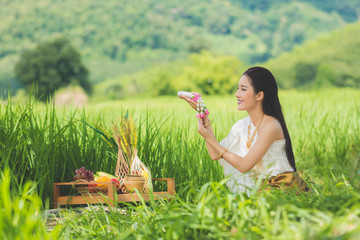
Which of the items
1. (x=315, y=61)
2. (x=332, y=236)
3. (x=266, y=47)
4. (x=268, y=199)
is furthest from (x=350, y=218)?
(x=266, y=47)

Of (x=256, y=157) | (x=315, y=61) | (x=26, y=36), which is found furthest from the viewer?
(x=26, y=36)

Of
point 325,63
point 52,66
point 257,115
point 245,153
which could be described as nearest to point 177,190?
point 245,153

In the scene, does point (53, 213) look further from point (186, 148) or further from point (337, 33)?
point (337, 33)

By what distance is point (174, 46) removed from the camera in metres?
62.1

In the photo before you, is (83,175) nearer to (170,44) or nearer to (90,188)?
(90,188)

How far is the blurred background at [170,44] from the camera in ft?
134

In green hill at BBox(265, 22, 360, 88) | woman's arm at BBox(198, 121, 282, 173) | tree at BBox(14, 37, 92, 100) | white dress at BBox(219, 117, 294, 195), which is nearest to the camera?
woman's arm at BBox(198, 121, 282, 173)

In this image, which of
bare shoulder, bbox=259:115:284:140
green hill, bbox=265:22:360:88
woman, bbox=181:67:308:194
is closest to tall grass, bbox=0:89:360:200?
woman, bbox=181:67:308:194

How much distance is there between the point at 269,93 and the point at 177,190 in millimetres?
1405

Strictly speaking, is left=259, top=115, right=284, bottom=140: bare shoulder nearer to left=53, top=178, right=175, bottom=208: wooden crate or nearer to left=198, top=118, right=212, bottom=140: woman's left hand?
left=198, top=118, right=212, bottom=140: woman's left hand

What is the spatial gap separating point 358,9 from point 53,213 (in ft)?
236

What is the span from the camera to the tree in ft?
133

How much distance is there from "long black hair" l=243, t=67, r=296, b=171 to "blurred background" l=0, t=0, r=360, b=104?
3499 centimetres

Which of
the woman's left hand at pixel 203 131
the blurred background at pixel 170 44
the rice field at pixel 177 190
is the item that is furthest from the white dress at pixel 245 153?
the blurred background at pixel 170 44
